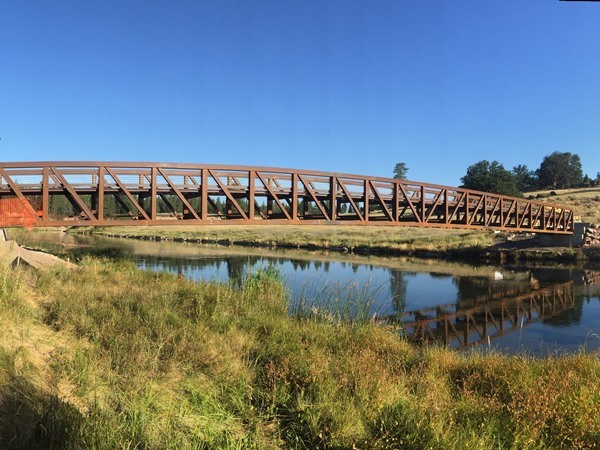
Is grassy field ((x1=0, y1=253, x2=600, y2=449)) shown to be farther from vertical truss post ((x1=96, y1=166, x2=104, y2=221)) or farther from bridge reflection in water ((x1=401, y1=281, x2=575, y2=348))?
vertical truss post ((x1=96, y1=166, x2=104, y2=221))

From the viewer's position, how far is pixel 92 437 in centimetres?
400

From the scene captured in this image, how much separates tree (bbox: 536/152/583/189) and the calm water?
430 feet

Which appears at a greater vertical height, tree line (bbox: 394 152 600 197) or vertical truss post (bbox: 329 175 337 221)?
tree line (bbox: 394 152 600 197)

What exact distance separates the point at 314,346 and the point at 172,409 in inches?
143

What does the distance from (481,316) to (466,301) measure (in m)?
→ 4.21

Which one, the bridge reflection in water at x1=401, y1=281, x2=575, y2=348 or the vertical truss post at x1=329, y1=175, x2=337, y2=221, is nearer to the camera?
the bridge reflection in water at x1=401, y1=281, x2=575, y2=348

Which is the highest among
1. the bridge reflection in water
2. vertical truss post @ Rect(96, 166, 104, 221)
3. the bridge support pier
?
vertical truss post @ Rect(96, 166, 104, 221)

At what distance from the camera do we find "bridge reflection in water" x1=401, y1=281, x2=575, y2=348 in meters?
15.1

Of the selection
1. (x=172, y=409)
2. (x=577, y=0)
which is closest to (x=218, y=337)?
(x=172, y=409)

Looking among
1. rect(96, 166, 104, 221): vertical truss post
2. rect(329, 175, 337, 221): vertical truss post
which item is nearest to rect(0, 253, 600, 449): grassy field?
rect(96, 166, 104, 221): vertical truss post

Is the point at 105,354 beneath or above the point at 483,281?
above

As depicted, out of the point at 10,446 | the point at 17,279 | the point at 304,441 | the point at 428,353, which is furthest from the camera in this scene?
the point at 17,279

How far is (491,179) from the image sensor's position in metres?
111

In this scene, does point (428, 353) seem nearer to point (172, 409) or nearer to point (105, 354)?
point (172, 409)
